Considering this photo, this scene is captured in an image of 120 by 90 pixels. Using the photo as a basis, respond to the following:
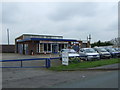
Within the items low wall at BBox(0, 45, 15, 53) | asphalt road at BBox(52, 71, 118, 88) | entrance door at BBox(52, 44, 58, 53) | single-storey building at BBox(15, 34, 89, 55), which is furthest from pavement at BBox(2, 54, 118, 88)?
low wall at BBox(0, 45, 15, 53)

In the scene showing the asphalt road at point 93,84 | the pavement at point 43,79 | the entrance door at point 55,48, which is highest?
the entrance door at point 55,48

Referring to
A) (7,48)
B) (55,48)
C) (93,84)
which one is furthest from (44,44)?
(93,84)

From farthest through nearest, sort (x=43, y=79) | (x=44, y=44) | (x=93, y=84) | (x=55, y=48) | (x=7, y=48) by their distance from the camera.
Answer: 1. (x=7, y=48)
2. (x=55, y=48)
3. (x=44, y=44)
4. (x=43, y=79)
5. (x=93, y=84)

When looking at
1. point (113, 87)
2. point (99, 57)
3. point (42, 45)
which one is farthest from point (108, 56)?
point (42, 45)

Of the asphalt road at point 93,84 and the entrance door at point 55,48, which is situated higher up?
the entrance door at point 55,48

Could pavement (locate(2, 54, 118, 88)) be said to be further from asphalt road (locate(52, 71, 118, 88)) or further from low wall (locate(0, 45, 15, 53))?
low wall (locate(0, 45, 15, 53))

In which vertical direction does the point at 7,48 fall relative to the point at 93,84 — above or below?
above

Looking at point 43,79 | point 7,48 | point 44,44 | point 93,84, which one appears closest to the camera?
point 93,84

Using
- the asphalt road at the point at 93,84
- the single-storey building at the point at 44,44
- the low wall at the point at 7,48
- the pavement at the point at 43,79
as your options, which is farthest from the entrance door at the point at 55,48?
the asphalt road at the point at 93,84

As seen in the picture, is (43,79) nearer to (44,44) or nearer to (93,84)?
(93,84)

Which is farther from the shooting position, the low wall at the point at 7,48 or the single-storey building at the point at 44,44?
the low wall at the point at 7,48

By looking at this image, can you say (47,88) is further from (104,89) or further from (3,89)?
(104,89)

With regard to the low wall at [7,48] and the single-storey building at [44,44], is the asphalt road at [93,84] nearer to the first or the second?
the single-storey building at [44,44]

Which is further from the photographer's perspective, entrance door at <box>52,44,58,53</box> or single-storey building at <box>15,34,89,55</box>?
entrance door at <box>52,44,58,53</box>
